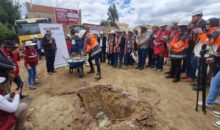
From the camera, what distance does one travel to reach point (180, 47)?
630cm

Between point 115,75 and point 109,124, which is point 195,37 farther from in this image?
point 109,124

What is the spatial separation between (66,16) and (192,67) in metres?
19.4

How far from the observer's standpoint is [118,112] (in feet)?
16.3

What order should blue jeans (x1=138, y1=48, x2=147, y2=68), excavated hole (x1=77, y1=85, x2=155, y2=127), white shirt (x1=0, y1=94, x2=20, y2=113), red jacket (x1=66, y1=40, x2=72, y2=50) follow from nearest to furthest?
1. white shirt (x1=0, y1=94, x2=20, y2=113)
2. excavated hole (x1=77, y1=85, x2=155, y2=127)
3. blue jeans (x1=138, y1=48, x2=147, y2=68)
4. red jacket (x1=66, y1=40, x2=72, y2=50)

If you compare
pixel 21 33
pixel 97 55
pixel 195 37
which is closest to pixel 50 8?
pixel 21 33

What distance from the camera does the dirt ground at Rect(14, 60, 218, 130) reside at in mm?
4051

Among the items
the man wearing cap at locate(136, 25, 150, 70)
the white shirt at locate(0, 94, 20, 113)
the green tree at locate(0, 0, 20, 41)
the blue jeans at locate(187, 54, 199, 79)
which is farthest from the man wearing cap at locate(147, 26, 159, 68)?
the green tree at locate(0, 0, 20, 41)

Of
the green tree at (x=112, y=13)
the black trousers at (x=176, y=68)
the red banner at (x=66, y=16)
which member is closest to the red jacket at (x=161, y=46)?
the black trousers at (x=176, y=68)

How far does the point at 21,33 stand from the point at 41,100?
10.3 m

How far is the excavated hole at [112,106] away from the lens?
4133 millimetres

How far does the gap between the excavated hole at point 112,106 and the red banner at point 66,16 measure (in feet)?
59.0

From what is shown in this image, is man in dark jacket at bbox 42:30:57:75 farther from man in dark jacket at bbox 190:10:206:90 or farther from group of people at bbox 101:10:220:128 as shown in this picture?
man in dark jacket at bbox 190:10:206:90

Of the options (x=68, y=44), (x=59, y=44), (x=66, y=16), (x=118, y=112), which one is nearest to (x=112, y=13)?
(x=66, y=16)

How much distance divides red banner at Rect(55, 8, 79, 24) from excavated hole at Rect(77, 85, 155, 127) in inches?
708
